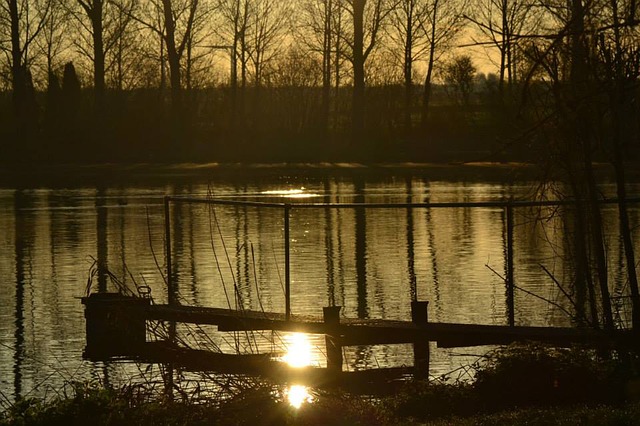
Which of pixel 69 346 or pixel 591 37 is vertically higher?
pixel 591 37

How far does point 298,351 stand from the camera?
15094mm

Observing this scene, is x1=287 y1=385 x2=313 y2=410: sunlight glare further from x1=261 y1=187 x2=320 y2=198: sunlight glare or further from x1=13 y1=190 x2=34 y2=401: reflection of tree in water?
x1=261 y1=187 x2=320 y2=198: sunlight glare

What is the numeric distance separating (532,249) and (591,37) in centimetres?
1209

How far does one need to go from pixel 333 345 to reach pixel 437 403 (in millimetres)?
2914

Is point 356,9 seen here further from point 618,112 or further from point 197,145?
point 618,112

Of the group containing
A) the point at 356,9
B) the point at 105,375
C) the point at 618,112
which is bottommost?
the point at 105,375

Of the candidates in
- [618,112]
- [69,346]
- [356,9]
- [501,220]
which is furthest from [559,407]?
[356,9]

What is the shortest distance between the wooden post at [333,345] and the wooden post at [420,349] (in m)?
0.79

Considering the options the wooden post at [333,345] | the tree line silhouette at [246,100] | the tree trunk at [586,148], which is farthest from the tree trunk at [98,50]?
the tree trunk at [586,148]

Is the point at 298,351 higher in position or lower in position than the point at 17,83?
lower

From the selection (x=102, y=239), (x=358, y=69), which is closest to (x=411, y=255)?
(x=102, y=239)

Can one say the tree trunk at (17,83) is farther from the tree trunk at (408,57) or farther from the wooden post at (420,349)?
the wooden post at (420,349)

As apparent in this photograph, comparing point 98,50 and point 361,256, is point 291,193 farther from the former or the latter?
point 98,50

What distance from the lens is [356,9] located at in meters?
65.2
